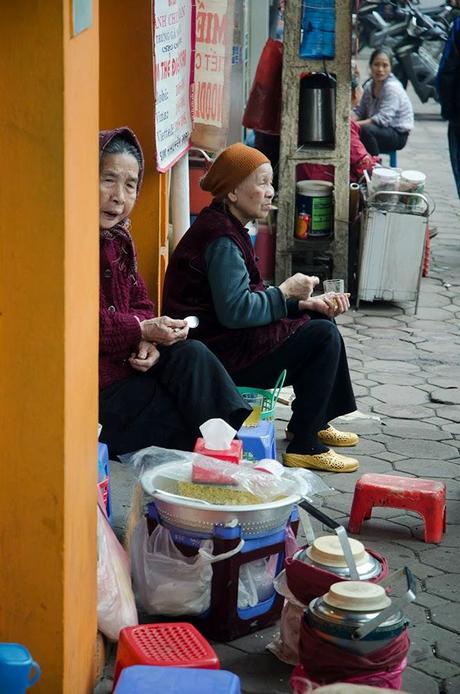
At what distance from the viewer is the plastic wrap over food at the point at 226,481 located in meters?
3.61

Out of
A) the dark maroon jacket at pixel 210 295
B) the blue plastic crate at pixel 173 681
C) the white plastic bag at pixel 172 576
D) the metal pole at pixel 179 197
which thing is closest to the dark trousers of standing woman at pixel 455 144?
the metal pole at pixel 179 197

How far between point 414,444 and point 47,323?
124 inches

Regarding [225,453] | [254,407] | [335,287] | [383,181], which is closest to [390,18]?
[383,181]

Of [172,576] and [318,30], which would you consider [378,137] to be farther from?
[172,576]

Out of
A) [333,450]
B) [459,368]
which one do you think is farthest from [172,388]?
[459,368]

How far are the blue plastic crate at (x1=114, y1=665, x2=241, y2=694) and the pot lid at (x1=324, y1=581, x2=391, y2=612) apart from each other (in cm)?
35

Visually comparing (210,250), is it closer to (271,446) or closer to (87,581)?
(271,446)

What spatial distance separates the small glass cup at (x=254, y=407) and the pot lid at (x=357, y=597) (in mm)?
1464

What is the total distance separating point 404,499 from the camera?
4.43m

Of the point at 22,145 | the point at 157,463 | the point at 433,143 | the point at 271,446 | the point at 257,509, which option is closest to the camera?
the point at 22,145

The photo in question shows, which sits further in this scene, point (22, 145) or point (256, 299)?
point (256, 299)

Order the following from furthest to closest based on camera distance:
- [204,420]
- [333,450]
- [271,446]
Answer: [333,450]
[271,446]
[204,420]

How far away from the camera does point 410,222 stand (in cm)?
766

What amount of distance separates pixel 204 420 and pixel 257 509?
2.60ft
